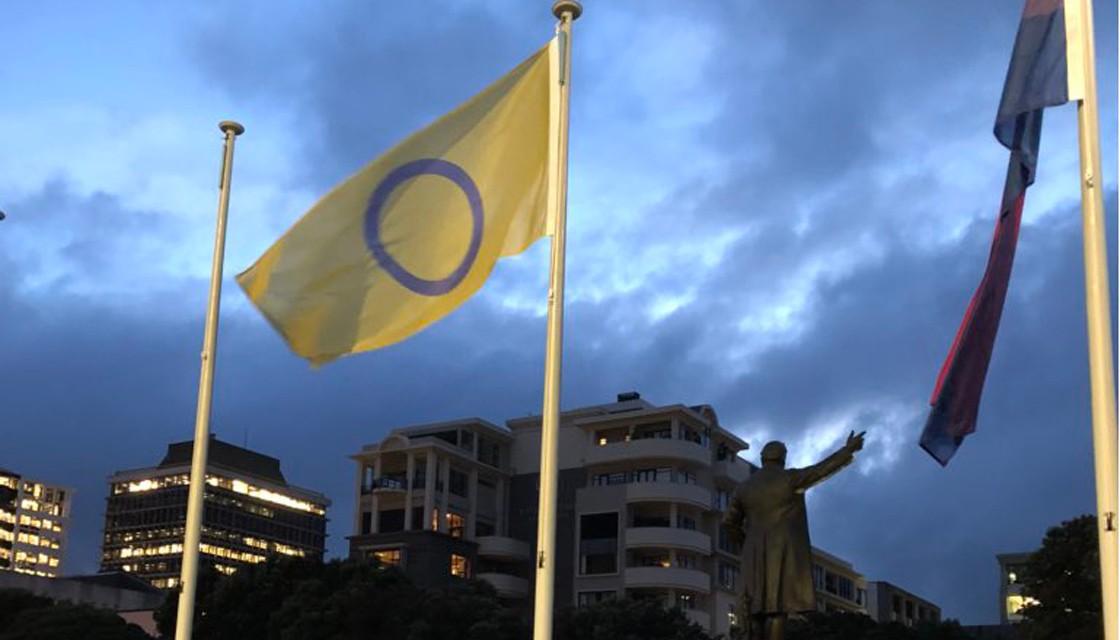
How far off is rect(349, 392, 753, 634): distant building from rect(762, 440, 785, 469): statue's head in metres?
65.0

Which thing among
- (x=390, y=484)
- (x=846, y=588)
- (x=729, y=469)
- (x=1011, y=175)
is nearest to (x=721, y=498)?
(x=729, y=469)

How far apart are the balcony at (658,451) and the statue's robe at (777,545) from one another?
221 feet

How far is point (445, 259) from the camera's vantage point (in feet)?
45.1

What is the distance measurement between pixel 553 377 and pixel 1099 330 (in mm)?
4728

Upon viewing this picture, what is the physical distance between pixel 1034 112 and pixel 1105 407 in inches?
107

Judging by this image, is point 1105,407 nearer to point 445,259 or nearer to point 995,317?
point 995,317

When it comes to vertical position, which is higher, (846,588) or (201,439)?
(846,588)

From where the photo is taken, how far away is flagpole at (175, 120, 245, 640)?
16359mm

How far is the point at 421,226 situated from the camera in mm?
13867

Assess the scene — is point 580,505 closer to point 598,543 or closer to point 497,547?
point 598,543

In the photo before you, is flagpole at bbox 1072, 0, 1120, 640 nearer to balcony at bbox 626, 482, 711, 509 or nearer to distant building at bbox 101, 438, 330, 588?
balcony at bbox 626, 482, 711, 509

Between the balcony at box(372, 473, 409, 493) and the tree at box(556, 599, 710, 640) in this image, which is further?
the balcony at box(372, 473, 409, 493)

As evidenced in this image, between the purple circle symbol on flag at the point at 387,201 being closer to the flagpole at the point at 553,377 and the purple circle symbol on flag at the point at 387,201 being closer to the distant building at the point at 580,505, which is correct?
the flagpole at the point at 553,377

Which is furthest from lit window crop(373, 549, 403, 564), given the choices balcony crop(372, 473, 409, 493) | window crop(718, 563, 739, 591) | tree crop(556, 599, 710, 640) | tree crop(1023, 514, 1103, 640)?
tree crop(1023, 514, 1103, 640)
